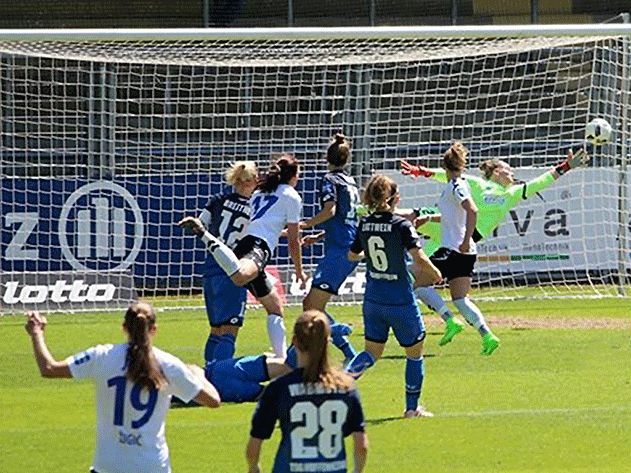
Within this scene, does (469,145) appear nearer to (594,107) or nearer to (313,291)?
(594,107)

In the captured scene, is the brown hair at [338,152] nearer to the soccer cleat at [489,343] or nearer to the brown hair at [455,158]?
the brown hair at [455,158]

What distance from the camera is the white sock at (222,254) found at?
43.0ft

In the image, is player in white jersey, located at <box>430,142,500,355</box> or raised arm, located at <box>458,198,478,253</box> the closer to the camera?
raised arm, located at <box>458,198,478,253</box>

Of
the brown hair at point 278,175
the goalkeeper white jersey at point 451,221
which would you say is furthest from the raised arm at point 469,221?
the brown hair at point 278,175

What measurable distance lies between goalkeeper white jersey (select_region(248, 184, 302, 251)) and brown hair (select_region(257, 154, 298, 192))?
0.04 metres

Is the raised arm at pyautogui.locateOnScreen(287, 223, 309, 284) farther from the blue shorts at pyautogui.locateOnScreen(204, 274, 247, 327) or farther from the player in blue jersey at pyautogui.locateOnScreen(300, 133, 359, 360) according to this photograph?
Result: the blue shorts at pyautogui.locateOnScreen(204, 274, 247, 327)

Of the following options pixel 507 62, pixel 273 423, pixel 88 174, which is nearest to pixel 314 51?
pixel 88 174

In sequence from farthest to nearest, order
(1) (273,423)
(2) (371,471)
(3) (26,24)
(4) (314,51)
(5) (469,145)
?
(3) (26,24) < (5) (469,145) < (4) (314,51) < (2) (371,471) < (1) (273,423)

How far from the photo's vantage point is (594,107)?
2564cm

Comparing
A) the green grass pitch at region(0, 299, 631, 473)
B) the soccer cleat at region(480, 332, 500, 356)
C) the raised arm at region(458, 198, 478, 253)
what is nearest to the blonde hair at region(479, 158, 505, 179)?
the green grass pitch at region(0, 299, 631, 473)

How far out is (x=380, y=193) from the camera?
12.1 m

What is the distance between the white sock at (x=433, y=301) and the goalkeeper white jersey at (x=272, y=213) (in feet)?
9.48

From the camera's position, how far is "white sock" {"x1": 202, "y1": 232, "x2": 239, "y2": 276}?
13.1 meters

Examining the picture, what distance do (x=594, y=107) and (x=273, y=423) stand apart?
18.8 meters
